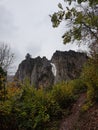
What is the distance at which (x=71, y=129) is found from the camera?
12.3 m

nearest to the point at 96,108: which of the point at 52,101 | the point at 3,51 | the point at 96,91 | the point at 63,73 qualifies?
the point at 96,91

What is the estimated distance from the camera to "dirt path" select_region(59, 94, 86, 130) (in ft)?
41.5

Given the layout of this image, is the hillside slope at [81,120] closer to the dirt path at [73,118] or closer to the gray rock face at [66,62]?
the dirt path at [73,118]

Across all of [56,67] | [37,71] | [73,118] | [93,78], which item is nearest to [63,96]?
[73,118]

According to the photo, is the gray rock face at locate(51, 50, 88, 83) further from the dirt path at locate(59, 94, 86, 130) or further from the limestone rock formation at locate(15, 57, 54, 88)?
the dirt path at locate(59, 94, 86, 130)

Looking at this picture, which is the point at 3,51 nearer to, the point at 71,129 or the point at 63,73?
the point at 63,73

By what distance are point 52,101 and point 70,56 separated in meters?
19.4

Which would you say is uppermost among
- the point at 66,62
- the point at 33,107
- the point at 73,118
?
the point at 66,62

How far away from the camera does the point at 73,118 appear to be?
13.2 m

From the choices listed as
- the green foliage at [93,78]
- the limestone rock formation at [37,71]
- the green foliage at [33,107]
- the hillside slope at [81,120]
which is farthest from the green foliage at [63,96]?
the limestone rock formation at [37,71]

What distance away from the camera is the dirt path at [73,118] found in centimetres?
1266

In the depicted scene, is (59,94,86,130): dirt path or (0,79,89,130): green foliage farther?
(0,79,89,130): green foliage

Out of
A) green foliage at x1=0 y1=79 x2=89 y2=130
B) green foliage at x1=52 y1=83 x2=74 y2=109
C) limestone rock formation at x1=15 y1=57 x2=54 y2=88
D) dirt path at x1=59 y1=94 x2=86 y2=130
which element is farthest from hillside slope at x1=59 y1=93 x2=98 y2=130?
limestone rock formation at x1=15 y1=57 x2=54 y2=88

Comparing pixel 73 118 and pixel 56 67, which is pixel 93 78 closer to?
pixel 73 118
